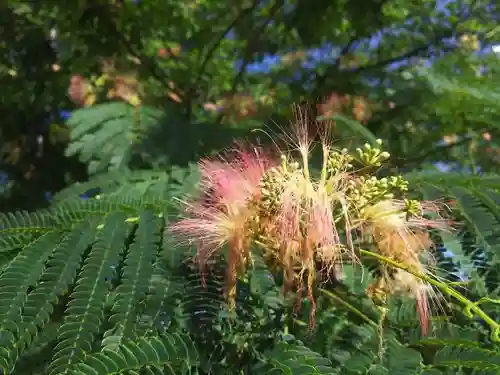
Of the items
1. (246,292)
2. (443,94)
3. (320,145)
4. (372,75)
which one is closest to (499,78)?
(443,94)

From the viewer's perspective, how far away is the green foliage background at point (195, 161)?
4.65 ft

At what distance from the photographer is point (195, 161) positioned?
2289 mm

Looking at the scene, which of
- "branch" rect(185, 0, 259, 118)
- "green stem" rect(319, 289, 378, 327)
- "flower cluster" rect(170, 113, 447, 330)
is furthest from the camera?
"branch" rect(185, 0, 259, 118)

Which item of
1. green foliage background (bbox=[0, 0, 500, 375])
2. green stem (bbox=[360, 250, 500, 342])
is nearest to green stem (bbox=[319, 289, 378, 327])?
green foliage background (bbox=[0, 0, 500, 375])

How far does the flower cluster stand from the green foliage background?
83 mm

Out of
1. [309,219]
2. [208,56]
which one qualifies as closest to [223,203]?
[309,219]

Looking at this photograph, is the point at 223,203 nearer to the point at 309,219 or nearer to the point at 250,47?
the point at 309,219

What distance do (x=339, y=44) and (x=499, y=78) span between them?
108cm

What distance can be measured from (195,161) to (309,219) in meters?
0.98

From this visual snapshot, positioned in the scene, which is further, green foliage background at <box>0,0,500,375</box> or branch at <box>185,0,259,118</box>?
branch at <box>185,0,259,118</box>

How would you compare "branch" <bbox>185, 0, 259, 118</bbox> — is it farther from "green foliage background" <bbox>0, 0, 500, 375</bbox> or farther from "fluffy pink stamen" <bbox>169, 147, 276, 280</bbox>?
"fluffy pink stamen" <bbox>169, 147, 276, 280</bbox>

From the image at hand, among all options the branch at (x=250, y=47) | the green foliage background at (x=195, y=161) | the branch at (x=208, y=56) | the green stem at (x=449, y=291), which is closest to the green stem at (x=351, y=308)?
the green foliage background at (x=195, y=161)

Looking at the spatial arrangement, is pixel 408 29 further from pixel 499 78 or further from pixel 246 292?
pixel 246 292

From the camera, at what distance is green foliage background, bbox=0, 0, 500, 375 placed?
1.42 meters
